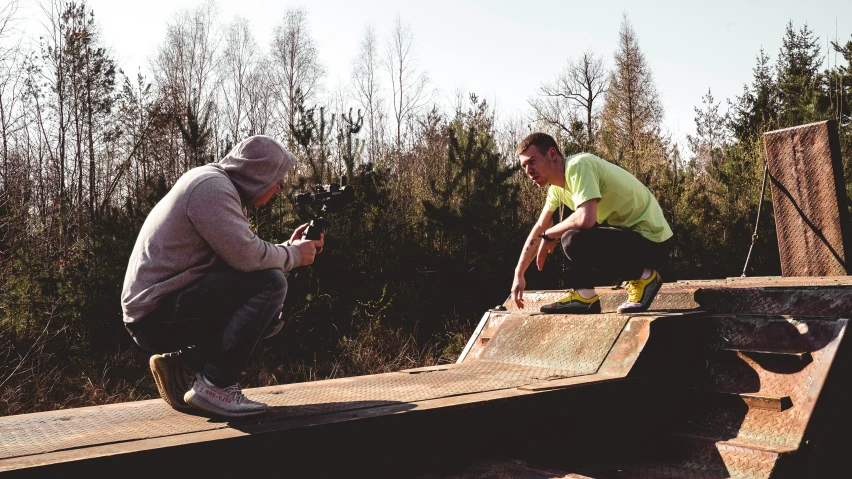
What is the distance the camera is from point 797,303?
381 centimetres

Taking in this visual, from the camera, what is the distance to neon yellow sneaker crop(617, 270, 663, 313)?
420 centimetres

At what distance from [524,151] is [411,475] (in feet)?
7.15

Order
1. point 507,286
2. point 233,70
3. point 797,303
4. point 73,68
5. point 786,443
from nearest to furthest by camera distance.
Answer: point 786,443, point 797,303, point 507,286, point 73,68, point 233,70

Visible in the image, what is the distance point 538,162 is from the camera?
13.7ft

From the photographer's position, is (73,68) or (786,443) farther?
(73,68)

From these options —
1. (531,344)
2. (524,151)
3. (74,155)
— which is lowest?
(531,344)

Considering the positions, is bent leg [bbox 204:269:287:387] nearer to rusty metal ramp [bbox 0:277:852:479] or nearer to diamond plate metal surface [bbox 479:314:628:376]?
rusty metal ramp [bbox 0:277:852:479]

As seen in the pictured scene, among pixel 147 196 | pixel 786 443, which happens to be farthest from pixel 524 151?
pixel 147 196

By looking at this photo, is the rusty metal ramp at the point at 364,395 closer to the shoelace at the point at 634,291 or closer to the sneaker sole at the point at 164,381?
the sneaker sole at the point at 164,381

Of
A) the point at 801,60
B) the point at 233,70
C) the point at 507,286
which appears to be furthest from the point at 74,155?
the point at 801,60

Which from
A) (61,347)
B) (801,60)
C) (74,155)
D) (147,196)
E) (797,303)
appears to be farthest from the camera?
(801,60)

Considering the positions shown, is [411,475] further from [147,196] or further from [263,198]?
[147,196]

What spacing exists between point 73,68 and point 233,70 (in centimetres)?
1260

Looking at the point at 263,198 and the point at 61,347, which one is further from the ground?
the point at 263,198
